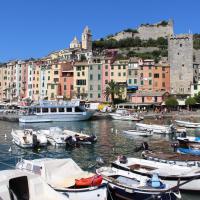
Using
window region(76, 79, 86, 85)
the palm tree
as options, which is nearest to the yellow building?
window region(76, 79, 86, 85)

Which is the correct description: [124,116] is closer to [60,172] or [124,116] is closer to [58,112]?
[58,112]

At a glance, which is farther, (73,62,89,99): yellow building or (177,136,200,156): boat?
(73,62,89,99): yellow building

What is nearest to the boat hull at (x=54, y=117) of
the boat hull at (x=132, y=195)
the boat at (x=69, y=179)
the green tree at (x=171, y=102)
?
the green tree at (x=171, y=102)

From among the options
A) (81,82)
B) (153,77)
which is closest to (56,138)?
(153,77)

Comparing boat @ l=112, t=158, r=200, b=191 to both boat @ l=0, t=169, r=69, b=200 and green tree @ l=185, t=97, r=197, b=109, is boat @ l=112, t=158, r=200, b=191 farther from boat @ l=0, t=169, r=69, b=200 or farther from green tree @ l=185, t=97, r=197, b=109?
green tree @ l=185, t=97, r=197, b=109

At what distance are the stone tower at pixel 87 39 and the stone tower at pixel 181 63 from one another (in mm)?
50109

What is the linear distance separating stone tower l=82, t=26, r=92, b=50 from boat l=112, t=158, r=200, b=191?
13210 cm

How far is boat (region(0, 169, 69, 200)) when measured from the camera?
15203 mm

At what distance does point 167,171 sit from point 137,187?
4.22 m

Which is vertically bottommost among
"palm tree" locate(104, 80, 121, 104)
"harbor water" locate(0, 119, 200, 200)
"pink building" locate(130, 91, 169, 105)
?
"harbor water" locate(0, 119, 200, 200)

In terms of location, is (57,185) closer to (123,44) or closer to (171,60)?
(171,60)

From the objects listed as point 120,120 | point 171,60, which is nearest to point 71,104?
point 120,120

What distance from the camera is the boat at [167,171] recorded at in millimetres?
22141

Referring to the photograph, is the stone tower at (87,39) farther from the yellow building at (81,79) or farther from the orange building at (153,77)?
the orange building at (153,77)
